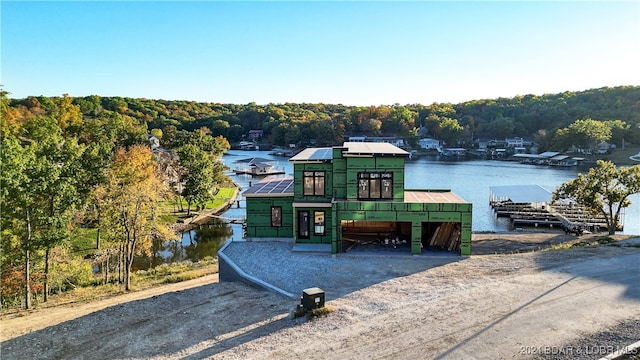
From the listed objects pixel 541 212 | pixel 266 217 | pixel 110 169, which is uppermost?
pixel 110 169

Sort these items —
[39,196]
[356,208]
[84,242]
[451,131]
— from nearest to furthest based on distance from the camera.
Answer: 1. [39,196]
2. [356,208]
3. [84,242]
4. [451,131]

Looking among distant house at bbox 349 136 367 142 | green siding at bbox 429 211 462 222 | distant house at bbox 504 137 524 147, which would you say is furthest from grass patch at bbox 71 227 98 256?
distant house at bbox 504 137 524 147

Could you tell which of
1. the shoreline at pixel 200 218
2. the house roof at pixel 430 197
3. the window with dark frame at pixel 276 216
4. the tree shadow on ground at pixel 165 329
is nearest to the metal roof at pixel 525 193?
the house roof at pixel 430 197

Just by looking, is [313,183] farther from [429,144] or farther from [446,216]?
[429,144]

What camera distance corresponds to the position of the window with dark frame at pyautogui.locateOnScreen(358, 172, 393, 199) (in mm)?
18578

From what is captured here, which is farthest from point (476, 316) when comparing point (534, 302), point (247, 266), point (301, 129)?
point (301, 129)

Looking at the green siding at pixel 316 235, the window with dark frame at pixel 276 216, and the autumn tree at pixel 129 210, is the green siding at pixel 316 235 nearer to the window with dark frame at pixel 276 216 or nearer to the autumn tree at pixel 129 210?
the window with dark frame at pixel 276 216

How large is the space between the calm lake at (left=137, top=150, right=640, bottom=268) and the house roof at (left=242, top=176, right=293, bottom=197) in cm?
943

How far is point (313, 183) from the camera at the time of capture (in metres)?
19.6

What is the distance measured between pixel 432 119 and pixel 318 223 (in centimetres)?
11482

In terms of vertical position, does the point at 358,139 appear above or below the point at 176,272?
above

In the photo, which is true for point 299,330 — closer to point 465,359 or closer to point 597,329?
point 465,359

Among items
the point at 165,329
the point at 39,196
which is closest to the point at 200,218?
the point at 39,196

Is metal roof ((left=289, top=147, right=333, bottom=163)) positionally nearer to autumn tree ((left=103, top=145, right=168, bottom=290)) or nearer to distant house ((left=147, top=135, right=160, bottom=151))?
autumn tree ((left=103, top=145, right=168, bottom=290))
